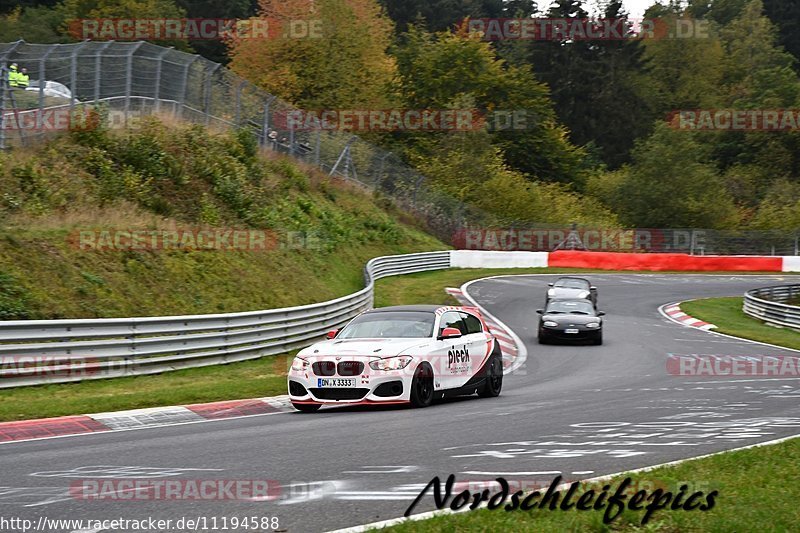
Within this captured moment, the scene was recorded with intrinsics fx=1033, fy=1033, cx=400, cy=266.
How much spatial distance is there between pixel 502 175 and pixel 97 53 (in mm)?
36449

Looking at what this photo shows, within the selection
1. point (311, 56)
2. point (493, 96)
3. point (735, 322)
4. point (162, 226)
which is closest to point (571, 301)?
point (735, 322)

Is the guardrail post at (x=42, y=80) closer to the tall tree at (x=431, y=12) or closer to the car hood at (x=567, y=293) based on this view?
the car hood at (x=567, y=293)

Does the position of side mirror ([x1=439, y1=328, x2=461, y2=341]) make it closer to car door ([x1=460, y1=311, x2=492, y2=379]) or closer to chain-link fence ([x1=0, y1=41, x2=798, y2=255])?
car door ([x1=460, y1=311, x2=492, y2=379])

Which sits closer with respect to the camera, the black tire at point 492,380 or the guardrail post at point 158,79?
the black tire at point 492,380

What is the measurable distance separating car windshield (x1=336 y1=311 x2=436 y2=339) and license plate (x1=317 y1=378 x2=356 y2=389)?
1.25 m

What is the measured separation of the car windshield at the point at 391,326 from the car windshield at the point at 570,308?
12.9 m

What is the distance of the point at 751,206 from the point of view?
265 feet

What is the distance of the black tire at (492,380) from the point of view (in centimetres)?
1568

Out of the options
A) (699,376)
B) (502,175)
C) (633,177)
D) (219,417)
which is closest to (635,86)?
(633,177)

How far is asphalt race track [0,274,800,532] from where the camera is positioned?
23.7 ft

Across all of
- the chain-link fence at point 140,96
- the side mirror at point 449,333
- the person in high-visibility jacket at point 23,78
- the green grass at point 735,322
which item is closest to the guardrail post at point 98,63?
the chain-link fence at point 140,96

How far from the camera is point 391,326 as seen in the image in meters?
14.8

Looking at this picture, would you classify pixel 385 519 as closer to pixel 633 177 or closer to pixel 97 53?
pixel 97 53

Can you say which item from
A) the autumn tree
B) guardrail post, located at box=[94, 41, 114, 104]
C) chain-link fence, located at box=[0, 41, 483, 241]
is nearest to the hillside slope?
chain-link fence, located at box=[0, 41, 483, 241]
